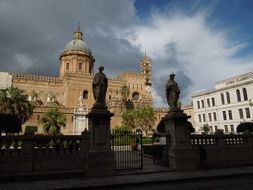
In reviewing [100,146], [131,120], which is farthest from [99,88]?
[131,120]

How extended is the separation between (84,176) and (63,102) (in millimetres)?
59050

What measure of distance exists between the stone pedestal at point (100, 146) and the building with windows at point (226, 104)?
4273 cm

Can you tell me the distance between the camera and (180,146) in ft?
38.5

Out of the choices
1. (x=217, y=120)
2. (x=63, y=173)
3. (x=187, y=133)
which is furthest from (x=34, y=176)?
(x=217, y=120)

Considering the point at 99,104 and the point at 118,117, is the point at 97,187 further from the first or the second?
the point at 118,117

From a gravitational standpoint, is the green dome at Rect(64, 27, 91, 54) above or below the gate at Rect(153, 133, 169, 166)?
above

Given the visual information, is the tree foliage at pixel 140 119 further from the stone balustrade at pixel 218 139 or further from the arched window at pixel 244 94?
the stone balustrade at pixel 218 139

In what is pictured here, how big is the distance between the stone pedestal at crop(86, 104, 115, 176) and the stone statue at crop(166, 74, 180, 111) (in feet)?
12.6

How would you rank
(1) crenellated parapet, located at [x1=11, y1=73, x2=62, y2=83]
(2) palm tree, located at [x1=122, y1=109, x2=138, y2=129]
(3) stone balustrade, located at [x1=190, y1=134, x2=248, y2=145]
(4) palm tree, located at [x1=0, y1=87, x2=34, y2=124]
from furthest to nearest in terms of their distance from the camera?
(1) crenellated parapet, located at [x1=11, y1=73, x2=62, y2=83]
(2) palm tree, located at [x1=122, y1=109, x2=138, y2=129]
(4) palm tree, located at [x1=0, y1=87, x2=34, y2=124]
(3) stone balustrade, located at [x1=190, y1=134, x2=248, y2=145]

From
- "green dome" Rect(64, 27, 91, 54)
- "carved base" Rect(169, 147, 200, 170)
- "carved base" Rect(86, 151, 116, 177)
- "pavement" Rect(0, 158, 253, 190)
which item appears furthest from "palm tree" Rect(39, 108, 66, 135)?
"green dome" Rect(64, 27, 91, 54)

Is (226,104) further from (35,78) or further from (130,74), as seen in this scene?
(35,78)

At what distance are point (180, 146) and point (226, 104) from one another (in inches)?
1728

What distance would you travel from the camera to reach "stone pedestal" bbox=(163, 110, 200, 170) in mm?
11523

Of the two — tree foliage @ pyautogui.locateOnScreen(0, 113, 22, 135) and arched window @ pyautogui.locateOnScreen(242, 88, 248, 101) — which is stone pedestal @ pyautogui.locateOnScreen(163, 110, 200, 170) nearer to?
tree foliage @ pyautogui.locateOnScreen(0, 113, 22, 135)
